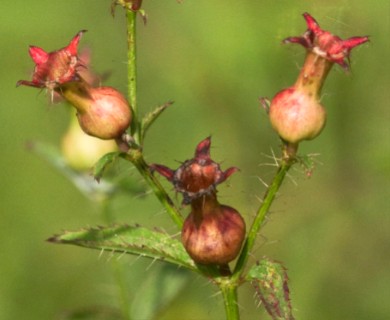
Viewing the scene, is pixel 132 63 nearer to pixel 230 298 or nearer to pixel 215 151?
pixel 230 298

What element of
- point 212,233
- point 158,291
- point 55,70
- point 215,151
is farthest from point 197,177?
point 215,151

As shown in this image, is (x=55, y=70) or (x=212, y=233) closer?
(x=212, y=233)

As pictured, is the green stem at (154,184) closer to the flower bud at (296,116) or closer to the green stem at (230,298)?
the green stem at (230,298)

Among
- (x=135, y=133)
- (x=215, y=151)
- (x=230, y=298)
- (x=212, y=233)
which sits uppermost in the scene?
(x=135, y=133)

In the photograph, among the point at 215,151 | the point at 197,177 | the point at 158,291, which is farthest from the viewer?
the point at 215,151

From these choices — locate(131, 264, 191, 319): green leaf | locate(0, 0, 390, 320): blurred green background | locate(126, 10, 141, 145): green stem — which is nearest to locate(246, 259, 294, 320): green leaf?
locate(126, 10, 141, 145): green stem

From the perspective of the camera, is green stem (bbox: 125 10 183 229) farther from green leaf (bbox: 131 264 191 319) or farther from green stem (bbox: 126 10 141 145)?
green leaf (bbox: 131 264 191 319)

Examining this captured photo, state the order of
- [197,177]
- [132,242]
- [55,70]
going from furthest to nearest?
[132,242] → [55,70] → [197,177]

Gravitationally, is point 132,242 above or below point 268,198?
below
